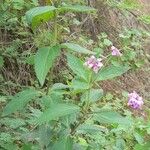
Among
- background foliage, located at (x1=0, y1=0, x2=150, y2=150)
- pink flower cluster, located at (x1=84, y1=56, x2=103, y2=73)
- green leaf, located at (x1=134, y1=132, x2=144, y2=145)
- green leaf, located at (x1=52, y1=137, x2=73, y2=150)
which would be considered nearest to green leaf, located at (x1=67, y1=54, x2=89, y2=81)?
background foliage, located at (x1=0, y1=0, x2=150, y2=150)

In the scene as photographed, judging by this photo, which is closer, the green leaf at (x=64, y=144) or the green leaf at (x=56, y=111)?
the green leaf at (x=56, y=111)

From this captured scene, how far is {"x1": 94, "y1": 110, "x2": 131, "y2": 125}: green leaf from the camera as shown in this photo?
5.25 ft

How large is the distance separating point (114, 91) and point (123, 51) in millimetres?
549

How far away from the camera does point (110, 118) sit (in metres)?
1.62

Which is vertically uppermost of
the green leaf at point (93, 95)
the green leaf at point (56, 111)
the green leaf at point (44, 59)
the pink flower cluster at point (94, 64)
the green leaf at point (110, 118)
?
the green leaf at point (44, 59)

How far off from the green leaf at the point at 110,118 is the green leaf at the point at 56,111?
0.09m

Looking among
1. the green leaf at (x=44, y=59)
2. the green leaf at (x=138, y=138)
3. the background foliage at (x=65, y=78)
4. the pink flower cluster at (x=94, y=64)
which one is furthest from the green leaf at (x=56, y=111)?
the green leaf at (x=138, y=138)

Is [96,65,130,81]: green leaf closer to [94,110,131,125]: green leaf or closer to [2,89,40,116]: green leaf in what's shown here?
[94,110,131,125]: green leaf

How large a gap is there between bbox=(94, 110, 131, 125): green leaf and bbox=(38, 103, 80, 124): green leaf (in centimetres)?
9

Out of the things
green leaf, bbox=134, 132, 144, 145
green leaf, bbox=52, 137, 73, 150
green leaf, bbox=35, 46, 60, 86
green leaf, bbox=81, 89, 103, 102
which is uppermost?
green leaf, bbox=35, 46, 60, 86

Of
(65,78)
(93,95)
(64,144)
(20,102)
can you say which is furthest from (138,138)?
(65,78)

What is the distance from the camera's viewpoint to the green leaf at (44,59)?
5.20ft

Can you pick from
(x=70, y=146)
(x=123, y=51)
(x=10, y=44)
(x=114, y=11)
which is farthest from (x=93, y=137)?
(x=114, y=11)

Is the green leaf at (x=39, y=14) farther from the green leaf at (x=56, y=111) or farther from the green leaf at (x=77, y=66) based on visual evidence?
the green leaf at (x=56, y=111)
